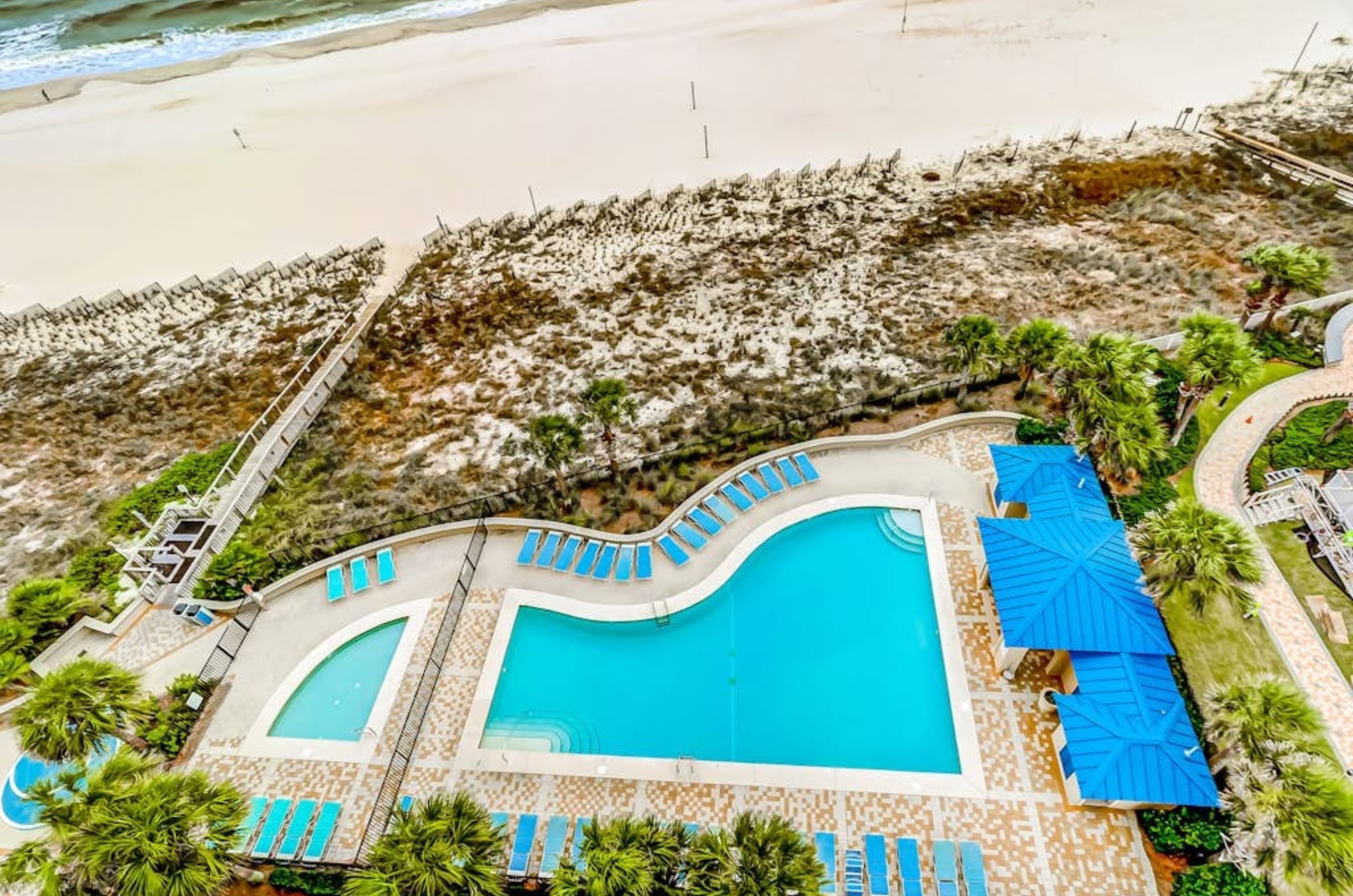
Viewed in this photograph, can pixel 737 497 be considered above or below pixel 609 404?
below

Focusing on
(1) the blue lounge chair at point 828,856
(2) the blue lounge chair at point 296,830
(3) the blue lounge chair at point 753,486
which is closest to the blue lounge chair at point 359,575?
(2) the blue lounge chair at point 296,830

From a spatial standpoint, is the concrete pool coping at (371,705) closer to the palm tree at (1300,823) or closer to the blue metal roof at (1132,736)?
the blue metal roof at (1132,736)

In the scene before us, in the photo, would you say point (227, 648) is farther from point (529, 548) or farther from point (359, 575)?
point (529, 548)

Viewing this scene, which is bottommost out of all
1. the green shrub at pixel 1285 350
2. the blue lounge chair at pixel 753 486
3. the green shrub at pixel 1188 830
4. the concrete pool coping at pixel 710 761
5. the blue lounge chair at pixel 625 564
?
the green shrub at pixel 1188 830

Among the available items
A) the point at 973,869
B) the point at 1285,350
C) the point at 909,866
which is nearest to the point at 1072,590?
the point at 973,869

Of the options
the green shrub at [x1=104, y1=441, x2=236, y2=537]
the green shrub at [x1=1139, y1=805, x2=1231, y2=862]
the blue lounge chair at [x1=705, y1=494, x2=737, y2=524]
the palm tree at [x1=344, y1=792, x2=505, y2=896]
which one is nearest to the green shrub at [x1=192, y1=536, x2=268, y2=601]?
the green shrub at [x1=104, y1=441, x2=236, y2=537]

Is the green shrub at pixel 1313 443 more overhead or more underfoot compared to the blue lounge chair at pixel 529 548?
more overhead

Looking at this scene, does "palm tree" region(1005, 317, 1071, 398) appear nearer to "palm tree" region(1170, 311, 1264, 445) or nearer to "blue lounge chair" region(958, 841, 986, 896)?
"palm tree" region(1170, 311, 1264, 445)
